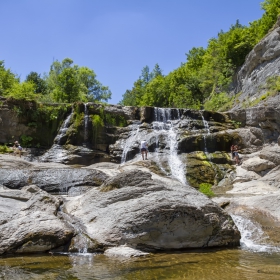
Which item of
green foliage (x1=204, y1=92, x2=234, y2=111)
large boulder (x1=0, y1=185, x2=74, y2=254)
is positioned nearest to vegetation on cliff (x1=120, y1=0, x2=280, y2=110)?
green foliage (x1=204, y1=92, x2=234, y2=111)

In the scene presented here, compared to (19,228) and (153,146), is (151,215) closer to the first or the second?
(19,228)

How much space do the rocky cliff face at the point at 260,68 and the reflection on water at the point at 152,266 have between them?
83.2 feet

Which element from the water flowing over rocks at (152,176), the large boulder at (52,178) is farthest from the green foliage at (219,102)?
the large boulder at (52,178)

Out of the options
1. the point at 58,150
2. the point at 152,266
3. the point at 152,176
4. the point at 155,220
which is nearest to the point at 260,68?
the point at 58,150

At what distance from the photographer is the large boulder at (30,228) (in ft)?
29.6

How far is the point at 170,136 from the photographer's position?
25969 mm

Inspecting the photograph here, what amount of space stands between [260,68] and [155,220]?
32226 mm

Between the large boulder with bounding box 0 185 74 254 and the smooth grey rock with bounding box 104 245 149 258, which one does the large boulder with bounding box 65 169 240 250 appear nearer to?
the smooth grey rock with bounding box 104 245 149 258

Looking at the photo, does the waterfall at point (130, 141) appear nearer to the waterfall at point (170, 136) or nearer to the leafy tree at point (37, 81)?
the waterfall at point (170, 136)

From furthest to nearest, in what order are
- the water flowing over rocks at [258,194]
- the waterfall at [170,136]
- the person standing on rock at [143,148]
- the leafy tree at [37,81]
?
the leafy tree at [37,81] → the person standing on rock at [143,148] → the waterfall at [170,136] → the water flowing over rocks at [258,194]

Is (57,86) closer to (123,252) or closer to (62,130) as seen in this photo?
(62,130)

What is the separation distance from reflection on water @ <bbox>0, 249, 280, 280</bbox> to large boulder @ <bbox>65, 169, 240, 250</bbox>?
1.80 ft

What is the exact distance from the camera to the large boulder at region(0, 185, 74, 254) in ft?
29.6

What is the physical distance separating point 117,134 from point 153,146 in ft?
12.4
